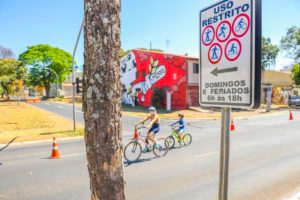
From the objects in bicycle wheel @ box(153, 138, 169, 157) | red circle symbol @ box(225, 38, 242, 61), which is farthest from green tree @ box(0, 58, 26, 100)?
red circle symbol @ box(225, 38, 242, 61)

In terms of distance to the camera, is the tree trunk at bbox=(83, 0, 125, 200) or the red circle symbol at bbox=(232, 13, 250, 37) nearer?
the red circle symbol at bbox=(232, 13, 250, 37)

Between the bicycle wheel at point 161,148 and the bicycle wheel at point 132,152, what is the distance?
0.68 meters

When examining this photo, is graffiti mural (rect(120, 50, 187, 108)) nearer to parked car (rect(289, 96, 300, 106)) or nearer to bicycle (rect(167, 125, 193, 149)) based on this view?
parked car (rect(289, 96, 300, 106))

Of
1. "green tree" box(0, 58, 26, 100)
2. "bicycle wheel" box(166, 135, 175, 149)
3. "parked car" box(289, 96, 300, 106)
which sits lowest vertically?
"bicycle wheel" box(166, 135, 175, 149)

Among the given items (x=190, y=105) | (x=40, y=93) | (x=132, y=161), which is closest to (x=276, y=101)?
(x=190, y=105)

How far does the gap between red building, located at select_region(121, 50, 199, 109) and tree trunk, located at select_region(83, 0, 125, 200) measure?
31545mm

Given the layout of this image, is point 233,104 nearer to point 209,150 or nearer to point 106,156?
point 106,156

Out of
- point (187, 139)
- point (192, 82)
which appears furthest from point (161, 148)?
point (192, 82)

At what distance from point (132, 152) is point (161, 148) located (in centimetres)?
133

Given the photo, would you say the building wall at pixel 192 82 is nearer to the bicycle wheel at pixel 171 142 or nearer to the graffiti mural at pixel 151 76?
the graffiti mural at pixel 151 76

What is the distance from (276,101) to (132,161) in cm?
4634

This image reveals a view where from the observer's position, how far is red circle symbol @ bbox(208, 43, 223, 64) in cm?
218

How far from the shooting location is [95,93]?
7.54 ft

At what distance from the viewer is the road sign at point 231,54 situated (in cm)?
192
